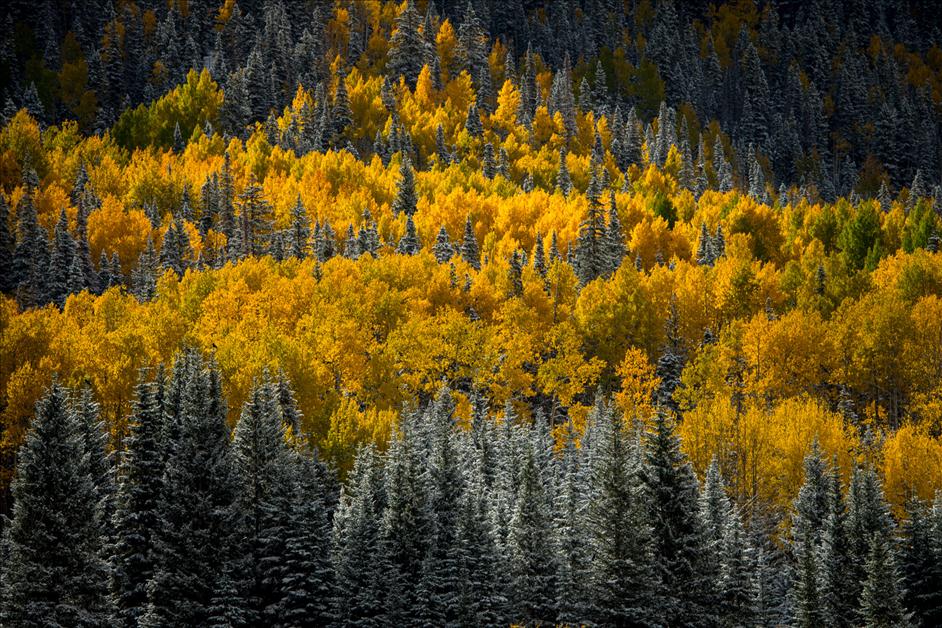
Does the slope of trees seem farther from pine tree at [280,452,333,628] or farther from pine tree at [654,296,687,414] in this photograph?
pine tree at [654,296,687,414]

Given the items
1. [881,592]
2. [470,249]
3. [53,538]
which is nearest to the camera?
[53,538]

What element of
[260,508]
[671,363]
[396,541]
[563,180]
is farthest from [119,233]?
[396,541]

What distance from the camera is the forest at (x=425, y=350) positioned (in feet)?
160

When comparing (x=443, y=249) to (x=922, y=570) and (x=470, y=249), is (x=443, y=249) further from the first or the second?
(x=922, y=570)

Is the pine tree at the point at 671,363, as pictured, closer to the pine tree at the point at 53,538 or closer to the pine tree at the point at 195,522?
the pine tree at the point at 195,522

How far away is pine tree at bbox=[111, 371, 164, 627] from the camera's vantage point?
4938 centimetres

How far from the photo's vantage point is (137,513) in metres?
50.4

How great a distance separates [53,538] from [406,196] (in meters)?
93.0

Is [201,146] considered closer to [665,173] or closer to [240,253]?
[240,253]

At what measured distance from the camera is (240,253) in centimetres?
11631

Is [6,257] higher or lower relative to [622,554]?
higher

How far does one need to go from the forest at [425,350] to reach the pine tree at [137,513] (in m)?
0.19

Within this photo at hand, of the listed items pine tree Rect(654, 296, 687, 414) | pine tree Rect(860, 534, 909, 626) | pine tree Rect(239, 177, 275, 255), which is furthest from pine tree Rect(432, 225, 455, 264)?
pine tree Rect(860, 534, 909, 626)

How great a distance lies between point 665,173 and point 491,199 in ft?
117
